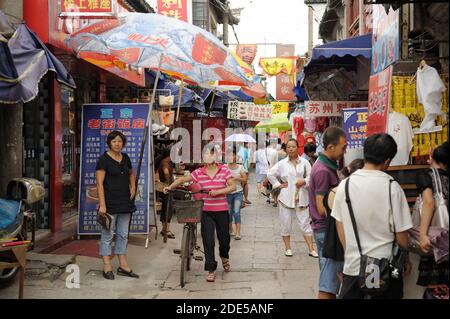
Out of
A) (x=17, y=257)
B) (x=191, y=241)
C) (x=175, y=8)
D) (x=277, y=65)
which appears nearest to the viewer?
(x=17, y=257)

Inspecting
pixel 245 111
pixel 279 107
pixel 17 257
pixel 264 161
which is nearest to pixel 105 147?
pixel 17 257

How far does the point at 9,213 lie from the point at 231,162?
18.1 feet

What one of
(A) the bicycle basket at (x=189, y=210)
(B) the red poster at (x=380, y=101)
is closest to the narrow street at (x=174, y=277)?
(A) the bicycle basket at (x=189, y=210)

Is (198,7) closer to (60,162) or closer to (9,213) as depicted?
(60,162)

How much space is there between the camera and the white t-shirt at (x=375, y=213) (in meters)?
4.16

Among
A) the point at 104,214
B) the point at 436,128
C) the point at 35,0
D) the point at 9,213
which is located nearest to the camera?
the point at 436,128

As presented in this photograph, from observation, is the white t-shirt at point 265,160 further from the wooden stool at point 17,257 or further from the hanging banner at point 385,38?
the wooden stool at point 17,257

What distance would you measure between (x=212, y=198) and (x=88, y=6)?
3958 mm

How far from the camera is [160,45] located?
7.82m

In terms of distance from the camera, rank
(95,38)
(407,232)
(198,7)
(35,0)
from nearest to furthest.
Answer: (407,232) → (95,38) → (35,0) → (198,7)

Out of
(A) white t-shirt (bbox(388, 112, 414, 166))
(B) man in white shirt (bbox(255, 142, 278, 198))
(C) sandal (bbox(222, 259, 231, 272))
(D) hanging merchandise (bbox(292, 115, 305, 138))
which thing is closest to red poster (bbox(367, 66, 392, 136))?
(A) white t-shirt (bbox(388, 112, 414, 166))

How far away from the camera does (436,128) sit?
6.18 metres

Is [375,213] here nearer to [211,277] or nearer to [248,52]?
[211,277]

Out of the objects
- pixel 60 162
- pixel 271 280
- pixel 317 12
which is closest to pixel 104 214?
pixel 271 280
